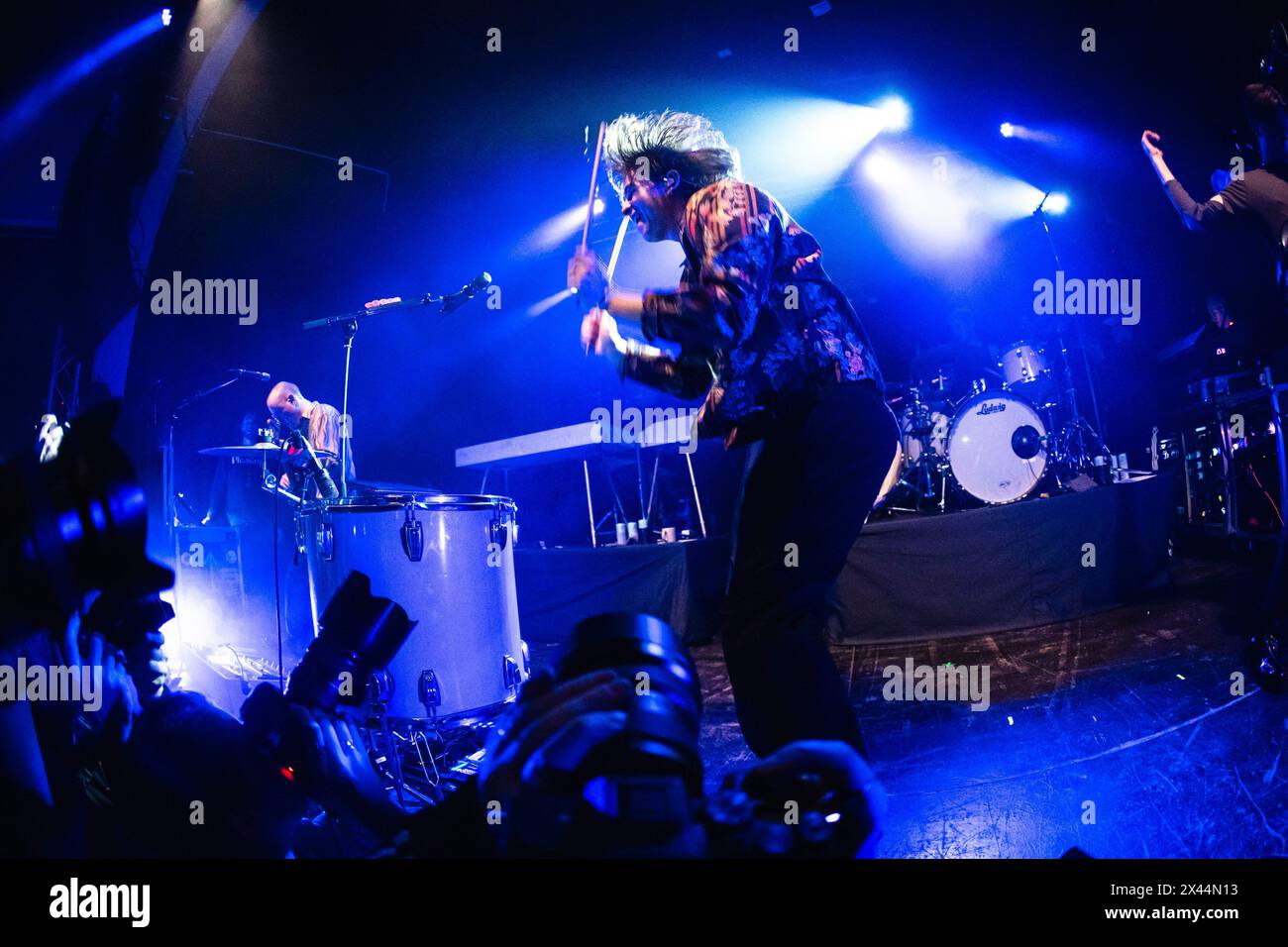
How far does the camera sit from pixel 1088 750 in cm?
242

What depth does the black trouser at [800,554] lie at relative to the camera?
148 cm

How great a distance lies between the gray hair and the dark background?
2.32 m

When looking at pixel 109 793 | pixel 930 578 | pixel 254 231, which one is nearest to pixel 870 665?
pixel 930 578

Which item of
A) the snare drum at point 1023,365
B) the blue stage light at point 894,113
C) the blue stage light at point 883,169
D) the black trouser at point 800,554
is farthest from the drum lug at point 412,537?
the blue stage light at point 883,169

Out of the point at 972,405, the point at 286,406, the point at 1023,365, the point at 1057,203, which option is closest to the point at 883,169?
the point at 1057,203

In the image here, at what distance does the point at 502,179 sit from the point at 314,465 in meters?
3.88

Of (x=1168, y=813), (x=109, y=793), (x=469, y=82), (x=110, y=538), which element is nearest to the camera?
(x=110, y=538)

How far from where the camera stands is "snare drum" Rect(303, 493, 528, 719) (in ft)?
10.1

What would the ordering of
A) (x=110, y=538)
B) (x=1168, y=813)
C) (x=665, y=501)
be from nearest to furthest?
(x=110, y=538)
(x=1168, y=813)
(x=665, y=501)

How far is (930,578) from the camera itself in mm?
4570

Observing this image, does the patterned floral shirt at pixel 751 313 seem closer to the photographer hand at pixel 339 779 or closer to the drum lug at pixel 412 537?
the photographer hand at pixel 339 779

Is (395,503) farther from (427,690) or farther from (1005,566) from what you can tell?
(1005,566)
